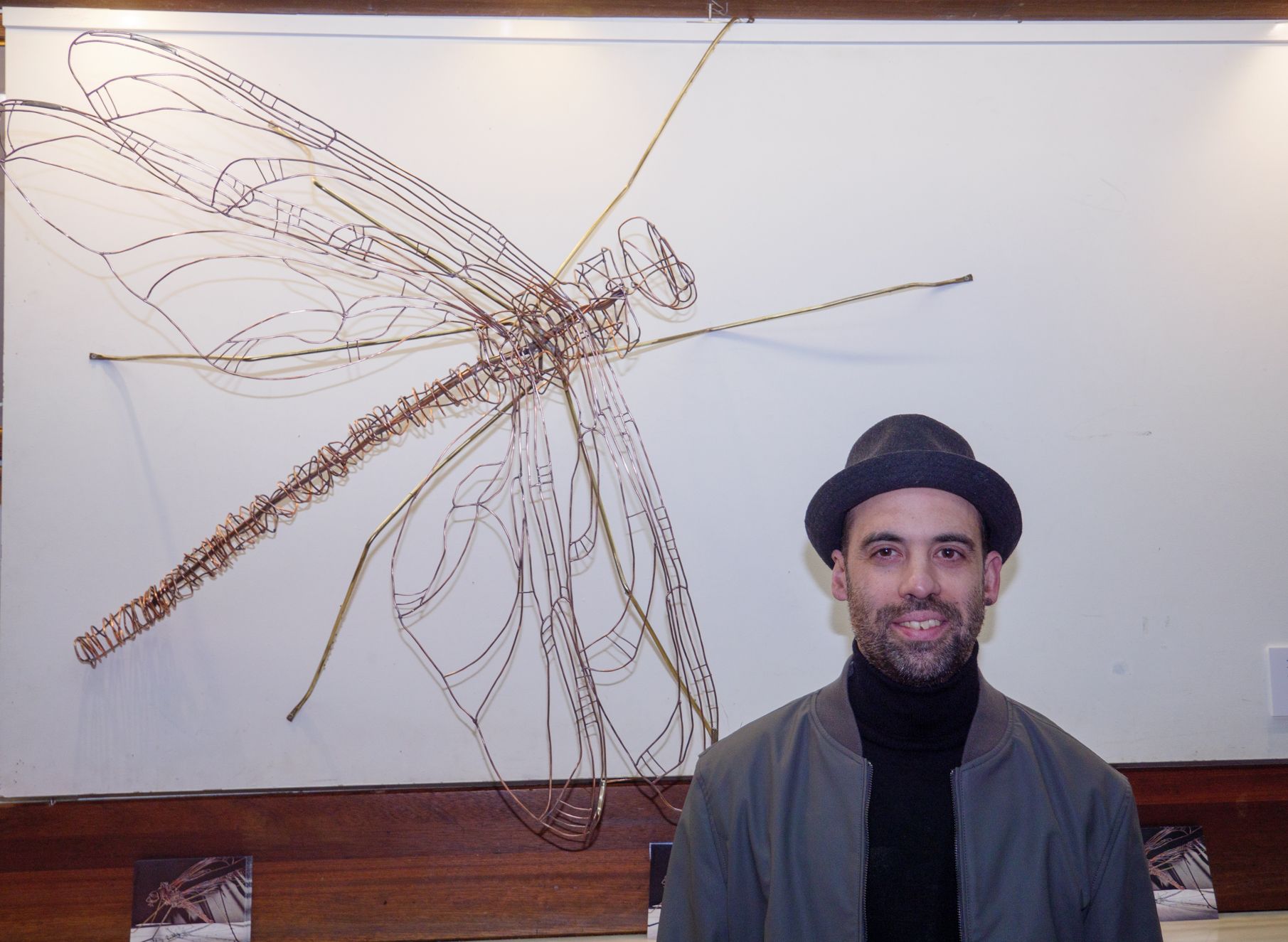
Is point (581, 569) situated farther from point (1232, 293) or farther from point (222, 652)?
point (1232, 293)

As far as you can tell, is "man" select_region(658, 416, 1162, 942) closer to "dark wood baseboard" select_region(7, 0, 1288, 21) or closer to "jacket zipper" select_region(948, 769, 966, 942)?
"jacket zipper" select_region(948, 769, 966, 942)

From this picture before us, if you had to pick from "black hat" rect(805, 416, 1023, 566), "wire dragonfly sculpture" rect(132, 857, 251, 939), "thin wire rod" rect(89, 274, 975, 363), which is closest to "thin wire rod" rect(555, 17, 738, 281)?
"thin wire rod" rect(89, 274, 975, 363)

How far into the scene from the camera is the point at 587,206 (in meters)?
1.31

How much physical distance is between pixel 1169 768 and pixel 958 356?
649 mm

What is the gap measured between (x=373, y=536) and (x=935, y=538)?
741 mm

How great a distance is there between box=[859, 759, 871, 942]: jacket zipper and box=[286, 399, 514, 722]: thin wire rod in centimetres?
67

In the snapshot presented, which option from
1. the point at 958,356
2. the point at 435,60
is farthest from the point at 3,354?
the point at 958,356

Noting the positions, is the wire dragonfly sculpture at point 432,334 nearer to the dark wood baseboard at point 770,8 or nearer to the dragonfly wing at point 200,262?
the dragonfly wing at point 200,262

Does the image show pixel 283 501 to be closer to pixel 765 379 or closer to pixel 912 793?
pixel 765 379

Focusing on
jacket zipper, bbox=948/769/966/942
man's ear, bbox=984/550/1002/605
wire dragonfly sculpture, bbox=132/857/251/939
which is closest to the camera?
jacket zipper, bbox=948/769/966/942

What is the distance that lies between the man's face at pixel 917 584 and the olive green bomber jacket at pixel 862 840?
7 centimetres

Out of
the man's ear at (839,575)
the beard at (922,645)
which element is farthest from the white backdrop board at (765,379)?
the beard at (922,645)

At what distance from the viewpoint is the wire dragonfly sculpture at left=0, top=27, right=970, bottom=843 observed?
1279mm

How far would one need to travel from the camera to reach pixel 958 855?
2.89 feet
